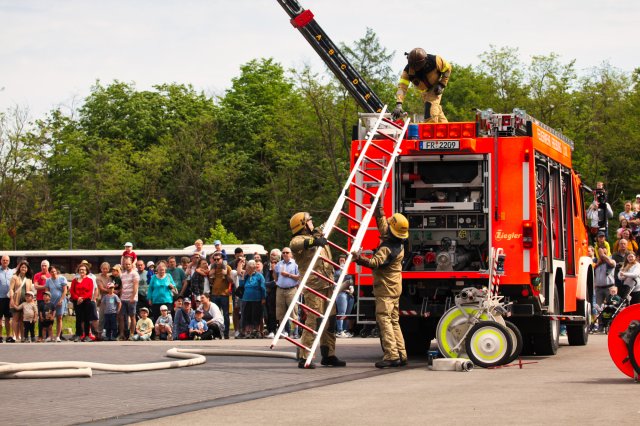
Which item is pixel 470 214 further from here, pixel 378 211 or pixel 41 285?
pixel 41 285

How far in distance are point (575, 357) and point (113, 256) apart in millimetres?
41604

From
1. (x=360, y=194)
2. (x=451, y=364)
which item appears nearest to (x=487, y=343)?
(x=451, y=364)

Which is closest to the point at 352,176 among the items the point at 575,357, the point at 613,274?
the point at 575,357

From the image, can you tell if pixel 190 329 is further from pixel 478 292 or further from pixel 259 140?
pixel 259 140

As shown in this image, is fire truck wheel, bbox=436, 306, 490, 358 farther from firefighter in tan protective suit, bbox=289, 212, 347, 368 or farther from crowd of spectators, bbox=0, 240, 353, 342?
crowd of spectators, bbox=0, 240, 353, 342

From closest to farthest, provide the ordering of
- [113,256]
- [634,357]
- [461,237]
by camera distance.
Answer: [634,357] < [461,237] < [113,256]

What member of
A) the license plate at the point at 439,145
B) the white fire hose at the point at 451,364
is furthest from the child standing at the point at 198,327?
the white fire hose at the point at 451,364

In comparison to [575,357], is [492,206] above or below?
above

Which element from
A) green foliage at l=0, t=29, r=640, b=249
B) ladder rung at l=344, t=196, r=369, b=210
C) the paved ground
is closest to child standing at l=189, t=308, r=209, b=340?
the paved ground

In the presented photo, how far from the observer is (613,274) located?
83.3 feet

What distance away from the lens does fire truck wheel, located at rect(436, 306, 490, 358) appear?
1545 centimetres

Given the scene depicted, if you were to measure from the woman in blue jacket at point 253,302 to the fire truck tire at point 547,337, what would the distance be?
26.8ft

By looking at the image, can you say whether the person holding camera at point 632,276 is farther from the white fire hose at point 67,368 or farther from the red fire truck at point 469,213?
the white fire hose at point 67,368

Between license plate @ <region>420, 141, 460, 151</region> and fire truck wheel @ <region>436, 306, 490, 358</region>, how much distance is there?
2330mm
